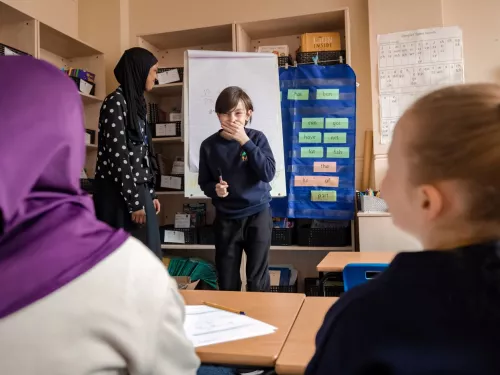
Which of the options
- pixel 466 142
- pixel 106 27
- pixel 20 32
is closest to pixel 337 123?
pixel 106 27

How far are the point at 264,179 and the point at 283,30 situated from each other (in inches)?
74.2

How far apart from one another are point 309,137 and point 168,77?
1.31 m

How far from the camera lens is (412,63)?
3.34 meters

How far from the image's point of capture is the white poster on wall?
334 cm

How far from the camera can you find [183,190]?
12.2 feet

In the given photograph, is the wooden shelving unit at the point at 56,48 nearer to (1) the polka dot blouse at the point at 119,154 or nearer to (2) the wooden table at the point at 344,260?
(1) the polka dot blouse at the point at 119,154

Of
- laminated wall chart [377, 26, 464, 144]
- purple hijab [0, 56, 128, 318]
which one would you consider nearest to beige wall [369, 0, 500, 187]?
laminated wall chart [377, 26, 464, 144]

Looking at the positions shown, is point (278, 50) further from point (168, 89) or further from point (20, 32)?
point (20, 32)

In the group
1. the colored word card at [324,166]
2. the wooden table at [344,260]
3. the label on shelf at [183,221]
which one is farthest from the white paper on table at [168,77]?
the wooden table at [344,260]

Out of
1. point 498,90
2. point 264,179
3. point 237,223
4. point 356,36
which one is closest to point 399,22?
point 356,36

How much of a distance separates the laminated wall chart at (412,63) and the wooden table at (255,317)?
7.17 ft

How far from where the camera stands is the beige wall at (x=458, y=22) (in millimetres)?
3281

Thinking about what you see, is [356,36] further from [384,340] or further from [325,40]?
[384,340]

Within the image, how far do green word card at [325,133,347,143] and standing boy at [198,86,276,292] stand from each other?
115cm
